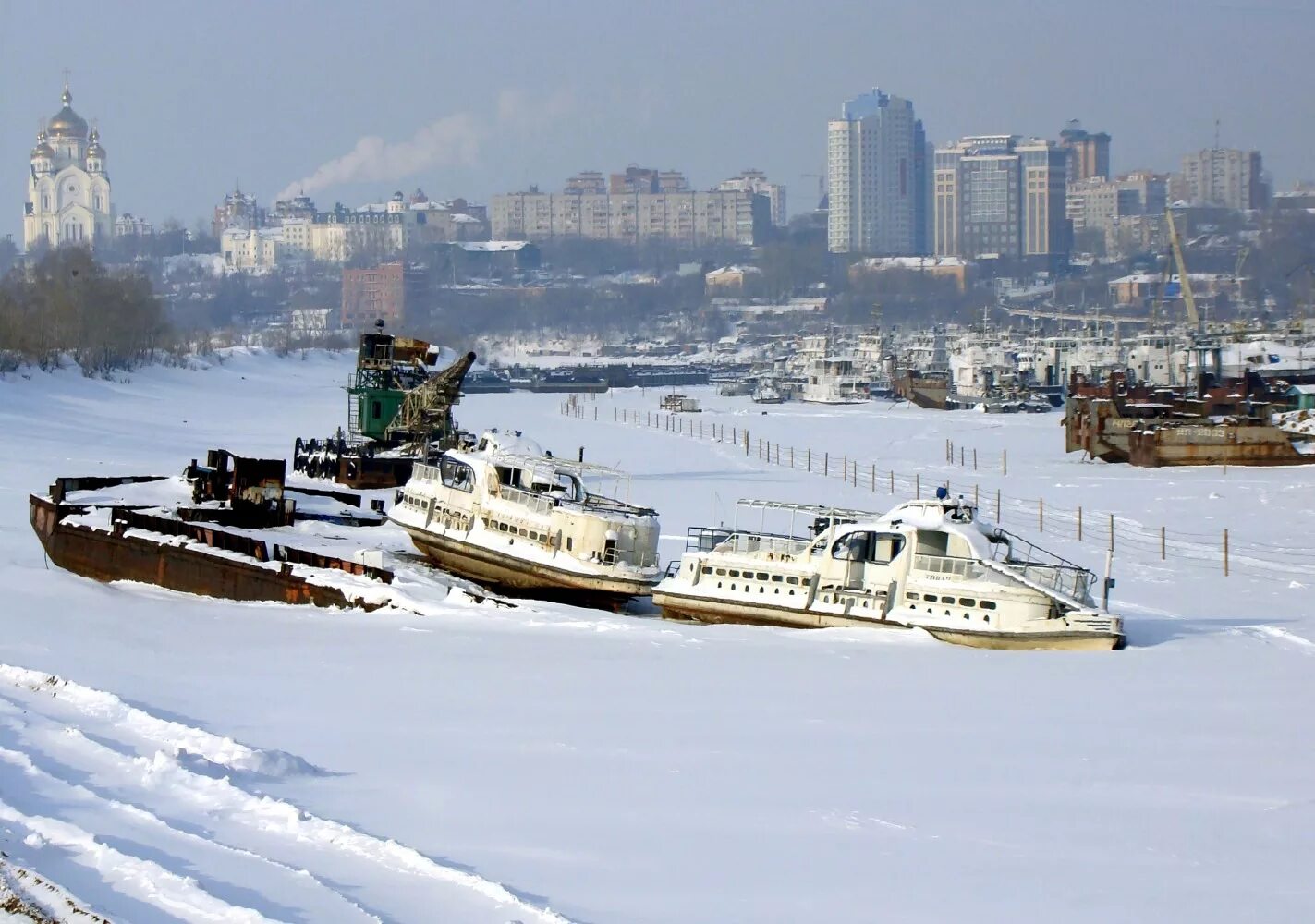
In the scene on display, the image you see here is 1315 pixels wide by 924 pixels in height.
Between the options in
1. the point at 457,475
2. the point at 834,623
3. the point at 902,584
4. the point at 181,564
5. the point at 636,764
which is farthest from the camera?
the point at 457,475

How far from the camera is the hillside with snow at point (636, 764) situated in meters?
13.2

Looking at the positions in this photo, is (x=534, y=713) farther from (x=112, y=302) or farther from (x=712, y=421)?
(x=112, y=302)

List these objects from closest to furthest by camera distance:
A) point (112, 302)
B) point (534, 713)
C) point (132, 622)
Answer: point (534, 713), point (132, 622), point (112, 302)

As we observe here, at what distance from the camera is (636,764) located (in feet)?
56.6

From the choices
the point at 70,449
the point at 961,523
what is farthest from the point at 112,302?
the point at 961,523

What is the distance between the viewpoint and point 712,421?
305 feet

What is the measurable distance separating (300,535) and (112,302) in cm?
9347

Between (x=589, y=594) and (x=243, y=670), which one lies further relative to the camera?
(x=589, y=594)

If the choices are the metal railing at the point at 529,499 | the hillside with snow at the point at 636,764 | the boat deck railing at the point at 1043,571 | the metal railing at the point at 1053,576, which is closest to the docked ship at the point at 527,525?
the metal railing at the point at 529,499

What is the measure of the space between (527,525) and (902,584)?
7129mm

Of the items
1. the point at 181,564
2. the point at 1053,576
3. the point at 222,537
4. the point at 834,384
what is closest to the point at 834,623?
the point at 1053,576

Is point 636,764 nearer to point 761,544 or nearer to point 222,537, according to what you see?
point 761,544

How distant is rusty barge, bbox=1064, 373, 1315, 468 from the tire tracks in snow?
4929 centimetres

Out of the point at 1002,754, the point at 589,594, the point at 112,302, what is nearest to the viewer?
the point at 1002,754
